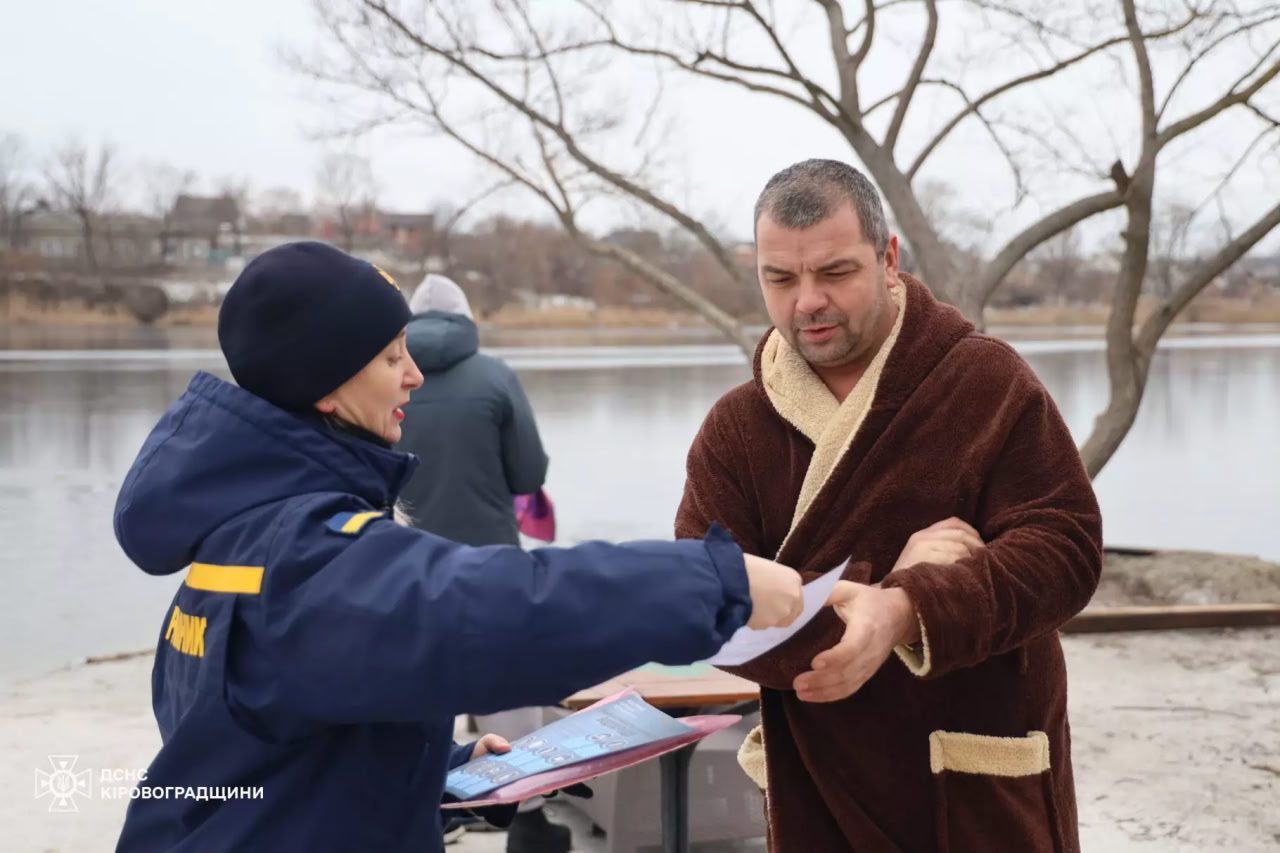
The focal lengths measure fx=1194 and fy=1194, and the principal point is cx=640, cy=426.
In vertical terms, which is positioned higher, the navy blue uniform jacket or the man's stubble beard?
the man's stubble beard

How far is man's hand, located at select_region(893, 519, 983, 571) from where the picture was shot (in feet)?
6.26

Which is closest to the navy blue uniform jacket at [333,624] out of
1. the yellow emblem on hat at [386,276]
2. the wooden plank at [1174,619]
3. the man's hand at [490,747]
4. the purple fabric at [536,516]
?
the yellow emblem on hat at [386,276]

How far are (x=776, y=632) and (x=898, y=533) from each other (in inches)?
17.6

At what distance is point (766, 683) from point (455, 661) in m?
0.85

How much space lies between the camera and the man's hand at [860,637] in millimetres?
1803

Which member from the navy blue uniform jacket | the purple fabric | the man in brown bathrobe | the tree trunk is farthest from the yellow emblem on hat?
the tree trunk

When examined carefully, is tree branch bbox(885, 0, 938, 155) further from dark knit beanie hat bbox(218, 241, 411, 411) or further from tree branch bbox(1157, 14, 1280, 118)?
dark knit beanie hat bbox(218, 241, 411, 411)

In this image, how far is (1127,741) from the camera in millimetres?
5180

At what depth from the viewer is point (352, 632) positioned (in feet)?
4.40

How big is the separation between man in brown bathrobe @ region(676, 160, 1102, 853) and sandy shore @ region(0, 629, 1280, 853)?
2.48 meters

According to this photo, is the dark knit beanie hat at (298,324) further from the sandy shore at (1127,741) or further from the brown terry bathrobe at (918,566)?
the sandy shore at (1127,741)

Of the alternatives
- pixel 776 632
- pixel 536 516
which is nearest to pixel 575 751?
pixel 776 632

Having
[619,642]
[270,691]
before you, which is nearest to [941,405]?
[619,642]

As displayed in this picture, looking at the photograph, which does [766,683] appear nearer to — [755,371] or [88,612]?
[755,371]
